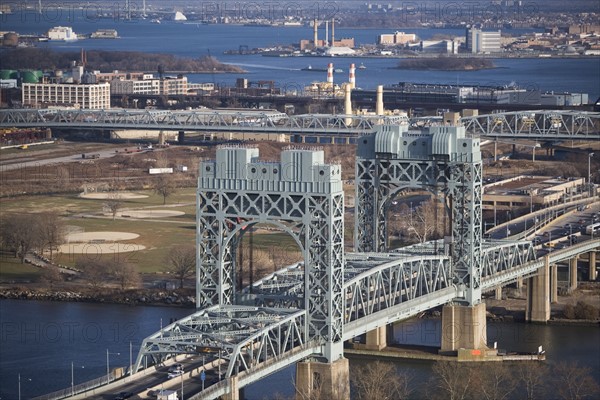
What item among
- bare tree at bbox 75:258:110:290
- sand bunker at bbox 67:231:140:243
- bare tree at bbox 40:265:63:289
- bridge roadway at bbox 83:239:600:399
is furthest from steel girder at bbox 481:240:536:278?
sand bunker at bbox 67:231:140:243

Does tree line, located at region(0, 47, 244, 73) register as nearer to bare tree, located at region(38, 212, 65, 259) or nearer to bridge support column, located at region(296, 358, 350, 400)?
bare tree, located at region(38, 212, 65, 259)

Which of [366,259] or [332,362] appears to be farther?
[366,259]

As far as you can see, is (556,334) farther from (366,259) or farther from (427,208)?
(427,208)

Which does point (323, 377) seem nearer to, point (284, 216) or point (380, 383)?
point (380, 383)

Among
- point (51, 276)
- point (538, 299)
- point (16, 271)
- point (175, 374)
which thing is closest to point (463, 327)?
point (538, 299)

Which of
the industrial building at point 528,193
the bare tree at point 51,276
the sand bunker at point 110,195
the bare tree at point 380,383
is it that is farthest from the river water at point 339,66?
the bare tree at point 380,383

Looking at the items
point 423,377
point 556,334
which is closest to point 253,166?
point 423,377
